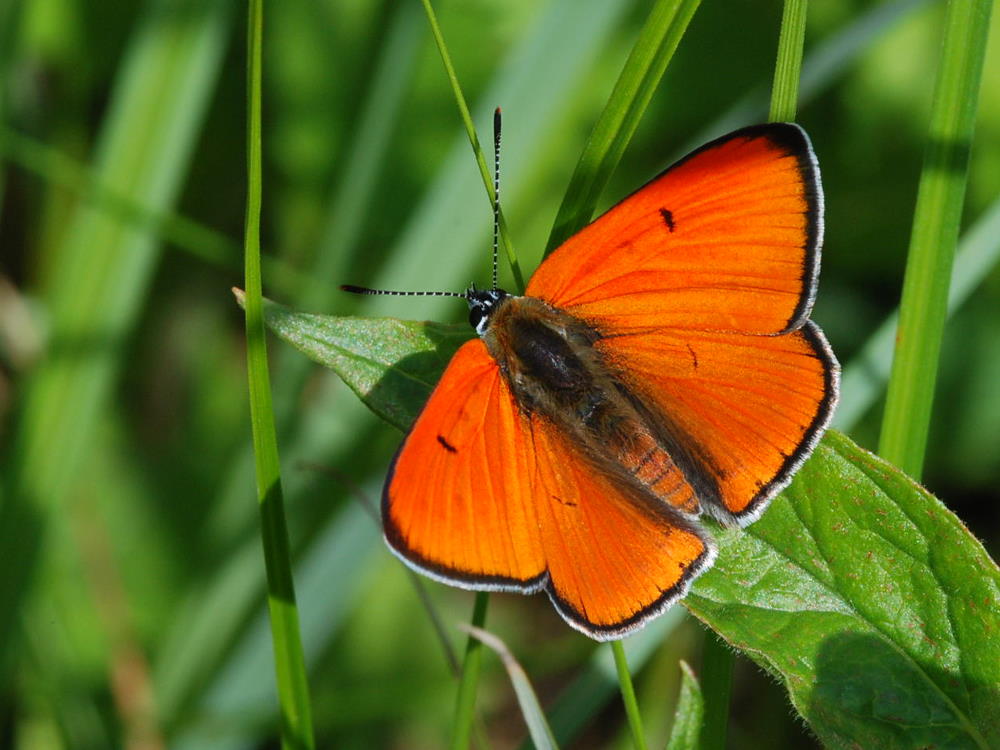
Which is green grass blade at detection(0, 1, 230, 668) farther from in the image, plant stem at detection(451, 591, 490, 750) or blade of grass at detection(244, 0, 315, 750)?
plant stem at detection(451, 591, 490, 750)

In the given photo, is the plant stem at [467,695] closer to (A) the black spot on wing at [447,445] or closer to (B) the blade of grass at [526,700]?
(B) the blade of grass at [526,700]

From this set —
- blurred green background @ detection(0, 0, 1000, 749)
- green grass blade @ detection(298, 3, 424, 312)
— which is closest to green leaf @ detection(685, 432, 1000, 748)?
blurred green background @ detection(0, 0, 1000, 749)

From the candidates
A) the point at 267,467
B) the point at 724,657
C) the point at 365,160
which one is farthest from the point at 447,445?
the point at 365,160

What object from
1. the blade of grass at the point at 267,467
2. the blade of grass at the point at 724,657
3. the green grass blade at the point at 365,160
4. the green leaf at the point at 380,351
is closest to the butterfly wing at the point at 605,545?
the blade of grass at the point at 724,657

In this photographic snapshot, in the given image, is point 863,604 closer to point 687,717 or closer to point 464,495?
point 687,717

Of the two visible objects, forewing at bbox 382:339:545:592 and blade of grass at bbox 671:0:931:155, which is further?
blade of grass at bbox 671:0:931:155
